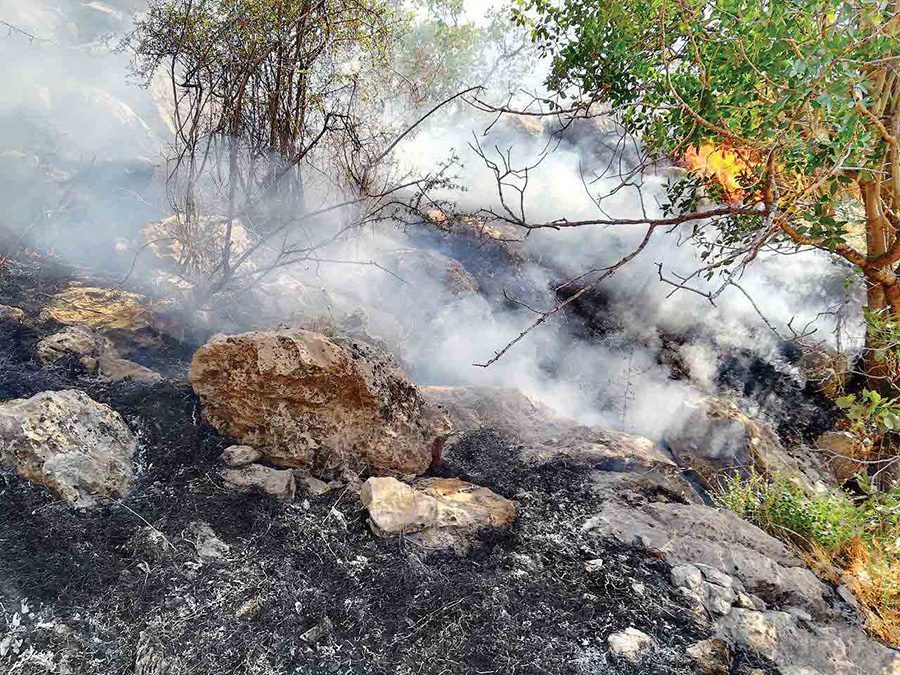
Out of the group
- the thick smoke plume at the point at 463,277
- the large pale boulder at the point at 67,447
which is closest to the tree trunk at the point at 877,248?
the thick smoke plume at the point at 463,277

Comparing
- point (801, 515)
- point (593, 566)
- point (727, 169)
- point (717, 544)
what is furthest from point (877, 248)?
point (593, 566)

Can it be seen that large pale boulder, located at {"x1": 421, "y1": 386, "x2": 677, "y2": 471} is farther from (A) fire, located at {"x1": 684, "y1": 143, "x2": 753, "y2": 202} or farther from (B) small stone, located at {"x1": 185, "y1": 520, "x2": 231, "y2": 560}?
(A) fire, located at {"x1": 684, "y1": 143, "x2": 753, "y2": 202}

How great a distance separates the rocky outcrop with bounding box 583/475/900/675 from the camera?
6.48ft

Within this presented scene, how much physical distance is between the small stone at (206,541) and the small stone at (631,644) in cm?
157

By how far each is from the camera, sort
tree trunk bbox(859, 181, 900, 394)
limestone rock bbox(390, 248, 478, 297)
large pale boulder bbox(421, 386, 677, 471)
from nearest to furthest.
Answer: large pale boulder bbox(421, 386, 677, 471), tree trunk bbox(859, 181, 900, 394), limestone rock bbox(390, 248, 478, 297)

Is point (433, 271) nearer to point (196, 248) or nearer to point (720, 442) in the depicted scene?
point (196, 248)

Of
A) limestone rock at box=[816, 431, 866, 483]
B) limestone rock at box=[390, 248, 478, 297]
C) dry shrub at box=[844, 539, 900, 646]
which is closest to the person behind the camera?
dry shrub at box=[844, 539, 900, 646]

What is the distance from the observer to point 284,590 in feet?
6.15

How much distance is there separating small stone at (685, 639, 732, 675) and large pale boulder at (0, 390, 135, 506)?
7.92 ft

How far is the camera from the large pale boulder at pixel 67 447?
1985mm

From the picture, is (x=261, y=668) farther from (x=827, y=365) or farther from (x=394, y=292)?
(x=827, y=365)

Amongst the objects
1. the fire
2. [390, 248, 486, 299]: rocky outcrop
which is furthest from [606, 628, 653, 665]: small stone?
[390, 248, 486, 299]: rocky outcrop

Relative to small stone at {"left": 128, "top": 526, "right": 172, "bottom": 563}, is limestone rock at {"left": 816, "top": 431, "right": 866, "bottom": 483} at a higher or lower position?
higher

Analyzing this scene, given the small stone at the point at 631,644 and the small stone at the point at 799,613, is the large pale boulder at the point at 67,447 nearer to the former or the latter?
the small stone at the point at 631,644
